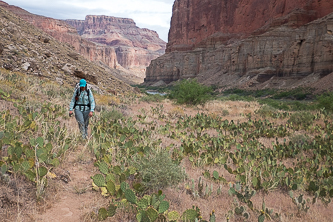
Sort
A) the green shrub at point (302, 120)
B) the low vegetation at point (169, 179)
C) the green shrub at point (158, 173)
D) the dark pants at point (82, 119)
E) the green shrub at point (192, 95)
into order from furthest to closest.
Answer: the green shrub at point (192, 95) → the green shrub at point (302, 120) → the dark pants at point (82, 119) → the green shrub at point (158, 173) → the low vegetation at point (169, 179)

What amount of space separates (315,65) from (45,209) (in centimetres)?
3960

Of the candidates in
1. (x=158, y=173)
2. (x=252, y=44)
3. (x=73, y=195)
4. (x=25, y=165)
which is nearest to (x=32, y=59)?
(x=25, y=165)

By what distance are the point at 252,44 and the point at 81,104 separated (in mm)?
46698

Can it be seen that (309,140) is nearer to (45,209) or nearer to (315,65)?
(45,209)

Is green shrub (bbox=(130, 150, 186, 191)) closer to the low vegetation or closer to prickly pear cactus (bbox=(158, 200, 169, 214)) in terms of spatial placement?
the low vegetation

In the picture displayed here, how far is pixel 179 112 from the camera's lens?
12.9 metres

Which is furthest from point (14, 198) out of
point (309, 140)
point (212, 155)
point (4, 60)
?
point (4, 60)

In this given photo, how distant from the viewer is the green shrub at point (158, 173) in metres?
3.23

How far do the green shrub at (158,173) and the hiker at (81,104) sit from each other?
88.7 inches

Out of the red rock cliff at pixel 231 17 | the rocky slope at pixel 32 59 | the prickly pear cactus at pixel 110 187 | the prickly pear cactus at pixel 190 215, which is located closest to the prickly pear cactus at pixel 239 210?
the prickly pear cactus at pixel 190 215

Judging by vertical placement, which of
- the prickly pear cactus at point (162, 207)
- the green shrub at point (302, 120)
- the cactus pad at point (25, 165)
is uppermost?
the green shrub at point (302, 120)

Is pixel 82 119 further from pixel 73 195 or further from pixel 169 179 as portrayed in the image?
pixel 169 179

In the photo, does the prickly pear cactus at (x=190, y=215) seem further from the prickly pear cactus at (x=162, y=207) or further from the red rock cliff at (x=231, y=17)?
the red rock cliff at (x=231, y=17)

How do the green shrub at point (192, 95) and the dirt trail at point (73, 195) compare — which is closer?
the dirt trail at point (73, 195)
